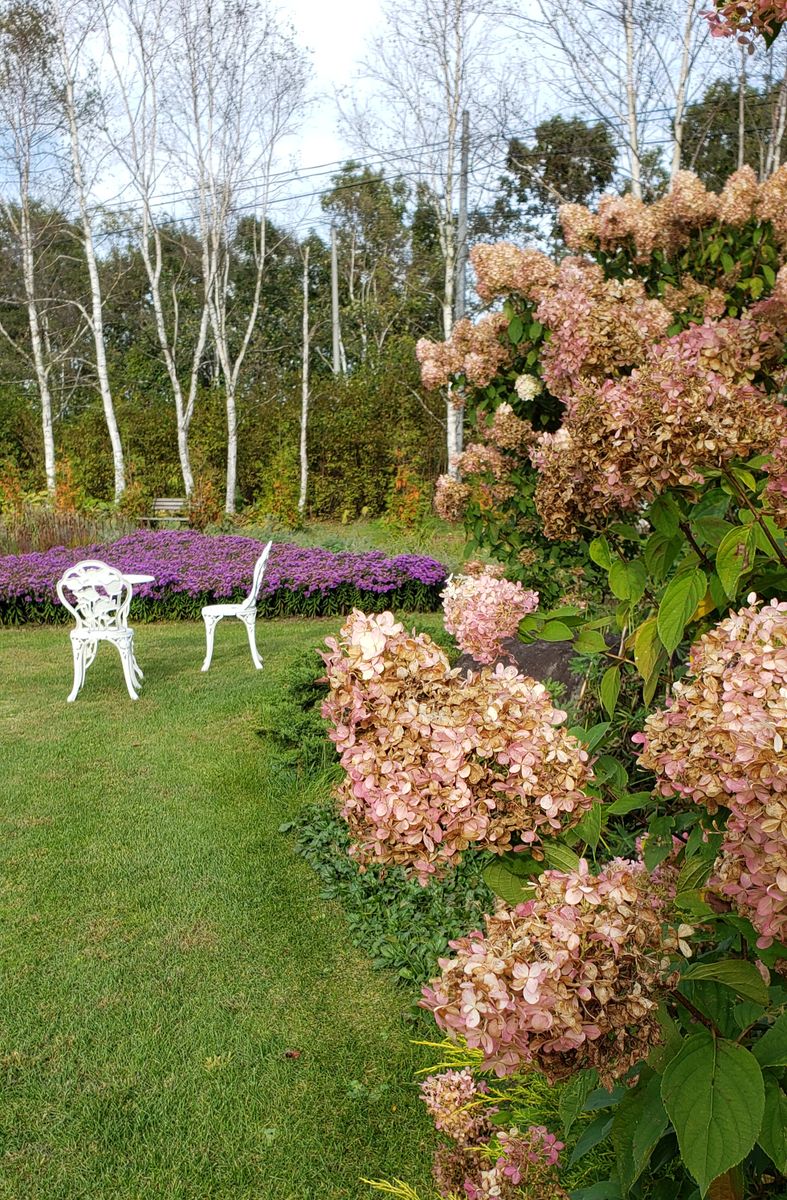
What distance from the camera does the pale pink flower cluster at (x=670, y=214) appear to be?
3852 millimetres

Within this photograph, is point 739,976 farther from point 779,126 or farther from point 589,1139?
point 779,126

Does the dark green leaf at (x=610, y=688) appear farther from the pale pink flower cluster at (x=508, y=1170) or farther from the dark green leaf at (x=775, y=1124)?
the pale pink flower cluster at (x=508, y=1170)

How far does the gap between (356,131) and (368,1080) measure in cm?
1588

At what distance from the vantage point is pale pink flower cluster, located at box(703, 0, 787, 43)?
0.99 metres

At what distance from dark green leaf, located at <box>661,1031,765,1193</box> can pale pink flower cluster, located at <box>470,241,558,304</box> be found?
2.97 meters

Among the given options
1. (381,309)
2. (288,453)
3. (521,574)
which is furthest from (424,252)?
(521,574)

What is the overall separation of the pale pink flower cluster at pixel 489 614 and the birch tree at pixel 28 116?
15505mm

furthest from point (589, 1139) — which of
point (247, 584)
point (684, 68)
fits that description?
point (684, 68)

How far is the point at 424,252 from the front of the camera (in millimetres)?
26781

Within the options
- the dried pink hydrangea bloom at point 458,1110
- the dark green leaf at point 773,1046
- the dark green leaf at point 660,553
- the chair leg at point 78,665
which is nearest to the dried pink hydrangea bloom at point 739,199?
the dark green leaf at point 660,553

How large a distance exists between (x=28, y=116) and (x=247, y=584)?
11463mm

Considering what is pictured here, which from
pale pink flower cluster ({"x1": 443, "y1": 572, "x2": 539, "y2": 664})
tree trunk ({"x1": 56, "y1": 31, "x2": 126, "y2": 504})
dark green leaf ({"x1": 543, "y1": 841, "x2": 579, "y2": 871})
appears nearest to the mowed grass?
pale pink flower cluster ({"x1": 443, "y1": 572, "x2": 539, "y2": 664})

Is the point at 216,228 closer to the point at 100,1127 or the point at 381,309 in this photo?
the point at 381,309

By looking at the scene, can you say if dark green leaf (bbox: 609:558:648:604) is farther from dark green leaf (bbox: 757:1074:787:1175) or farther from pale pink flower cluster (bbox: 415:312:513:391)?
pale pink flower cluster (bbox: 415:312:513:391)
